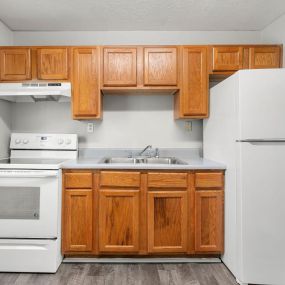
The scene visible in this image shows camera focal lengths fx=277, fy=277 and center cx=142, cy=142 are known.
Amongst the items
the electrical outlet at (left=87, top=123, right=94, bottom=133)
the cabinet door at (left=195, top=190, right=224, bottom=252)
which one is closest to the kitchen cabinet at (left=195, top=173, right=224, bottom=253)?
the cabinet door at (left=195, top=190, right=224, bottom=252)

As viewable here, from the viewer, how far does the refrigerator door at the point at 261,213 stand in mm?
2061

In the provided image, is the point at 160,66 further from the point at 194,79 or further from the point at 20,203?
the point at 20,203

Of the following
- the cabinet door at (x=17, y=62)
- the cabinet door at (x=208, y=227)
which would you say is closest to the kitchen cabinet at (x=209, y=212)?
the cabinet door at (x=208, y=227)

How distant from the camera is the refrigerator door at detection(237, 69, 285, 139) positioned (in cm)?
204

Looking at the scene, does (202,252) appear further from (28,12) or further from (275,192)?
(28,12)

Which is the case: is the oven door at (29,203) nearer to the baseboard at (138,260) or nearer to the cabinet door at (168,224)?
the baseboard at (138,260)

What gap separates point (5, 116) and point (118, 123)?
47.9 inches

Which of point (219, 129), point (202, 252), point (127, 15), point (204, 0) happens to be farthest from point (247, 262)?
point (127, 15)

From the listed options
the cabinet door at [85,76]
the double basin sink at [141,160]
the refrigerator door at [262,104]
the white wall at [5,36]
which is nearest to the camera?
the refrigerator door at [262,104]

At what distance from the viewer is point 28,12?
2676mm

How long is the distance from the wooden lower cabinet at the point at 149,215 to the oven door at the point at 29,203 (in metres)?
0.16

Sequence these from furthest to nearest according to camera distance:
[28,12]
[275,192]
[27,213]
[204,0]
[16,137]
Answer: [16,137]
[28,12]
[204,0]
[27,213]
[275,192]

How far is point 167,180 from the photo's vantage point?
2.44 m

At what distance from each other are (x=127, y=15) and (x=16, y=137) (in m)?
1.73
